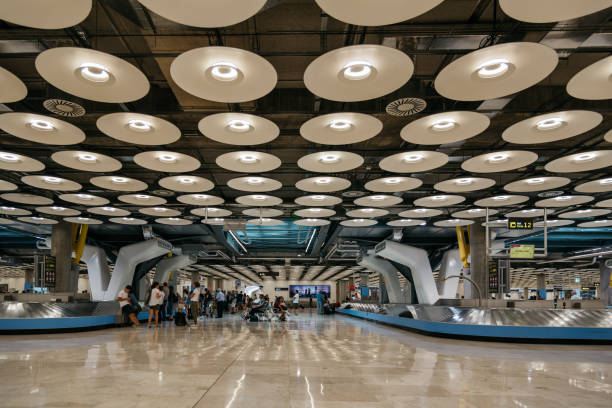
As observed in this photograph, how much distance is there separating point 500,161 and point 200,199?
38.6 feet

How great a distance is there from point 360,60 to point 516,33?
281cm

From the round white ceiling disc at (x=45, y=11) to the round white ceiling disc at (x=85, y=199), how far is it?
482 inches

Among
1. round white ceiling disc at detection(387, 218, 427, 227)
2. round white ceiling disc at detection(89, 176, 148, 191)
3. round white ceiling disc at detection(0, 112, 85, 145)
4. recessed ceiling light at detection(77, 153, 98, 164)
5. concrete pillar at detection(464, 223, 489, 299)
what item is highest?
round white ceiling disc at detection(0, 112, 85, 145)

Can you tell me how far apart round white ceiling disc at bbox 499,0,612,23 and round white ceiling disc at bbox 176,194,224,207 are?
13773 mm

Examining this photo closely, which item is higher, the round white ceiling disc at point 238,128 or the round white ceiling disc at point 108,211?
the round white ceiling disc at point 238,128

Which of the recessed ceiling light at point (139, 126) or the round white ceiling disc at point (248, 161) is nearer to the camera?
the recessed ceiling light at point (139, 126)

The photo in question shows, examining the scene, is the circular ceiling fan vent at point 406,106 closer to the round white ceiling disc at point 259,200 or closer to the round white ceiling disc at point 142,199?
the round white ceiling disc at point 259,200

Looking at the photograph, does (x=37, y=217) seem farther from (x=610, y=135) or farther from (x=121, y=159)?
(x=610, y=135)

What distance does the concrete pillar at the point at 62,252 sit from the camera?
21750 millimetres

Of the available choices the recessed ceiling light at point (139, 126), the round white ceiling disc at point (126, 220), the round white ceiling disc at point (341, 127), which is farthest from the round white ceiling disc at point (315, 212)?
the recessed ceiling light at point (139, 126)

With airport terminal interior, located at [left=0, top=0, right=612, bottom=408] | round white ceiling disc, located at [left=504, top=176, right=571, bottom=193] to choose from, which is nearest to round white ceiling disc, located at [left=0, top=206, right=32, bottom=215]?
airport terminal interior, located at [left=0, top=0, right=612, bottom=408]

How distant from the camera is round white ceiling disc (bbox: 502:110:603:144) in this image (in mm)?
9141

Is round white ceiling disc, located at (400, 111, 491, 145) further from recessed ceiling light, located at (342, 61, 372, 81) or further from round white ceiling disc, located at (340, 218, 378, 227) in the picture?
round white ceiling disc, located at (340, 218, 378, 227)

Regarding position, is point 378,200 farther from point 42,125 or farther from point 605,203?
point 42,125
